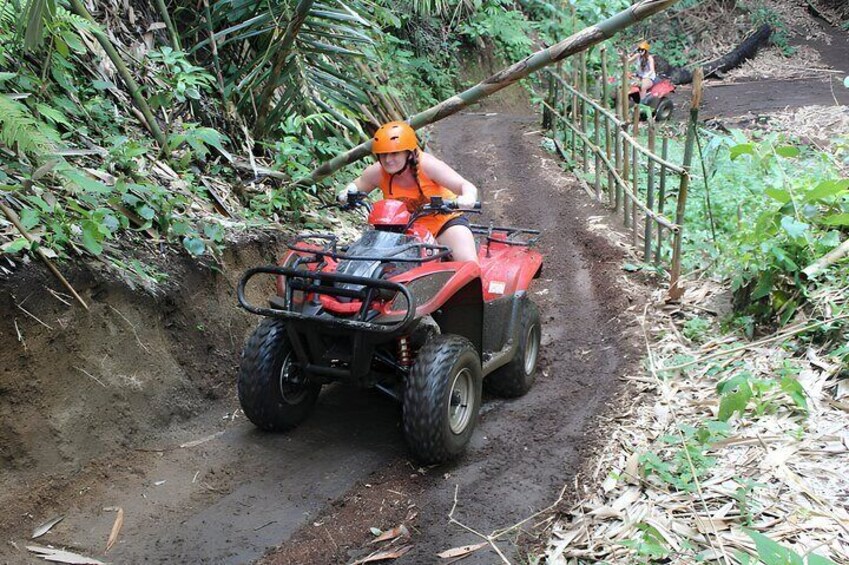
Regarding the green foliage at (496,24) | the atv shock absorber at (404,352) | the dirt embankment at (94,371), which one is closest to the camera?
the dirt embankment at (94,371)

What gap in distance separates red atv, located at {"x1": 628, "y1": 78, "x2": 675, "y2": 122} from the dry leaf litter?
10.8 metres

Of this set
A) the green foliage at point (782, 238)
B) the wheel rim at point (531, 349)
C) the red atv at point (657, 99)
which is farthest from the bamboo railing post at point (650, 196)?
the red atv at point (657, 99)

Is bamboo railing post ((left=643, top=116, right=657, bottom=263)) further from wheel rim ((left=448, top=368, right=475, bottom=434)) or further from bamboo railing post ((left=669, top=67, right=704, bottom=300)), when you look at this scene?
wheel rim ((left=448, top=368, right=475, bottom=434))

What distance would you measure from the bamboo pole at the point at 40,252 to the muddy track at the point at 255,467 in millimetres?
153

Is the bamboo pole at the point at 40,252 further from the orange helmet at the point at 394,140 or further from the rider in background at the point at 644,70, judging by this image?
the rider in background at the point at 644,70

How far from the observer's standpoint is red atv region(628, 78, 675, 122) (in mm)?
14414

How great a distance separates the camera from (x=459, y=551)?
132 inches

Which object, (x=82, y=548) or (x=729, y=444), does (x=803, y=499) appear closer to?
(x=729, y=444)

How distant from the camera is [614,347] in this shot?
5.44 meters

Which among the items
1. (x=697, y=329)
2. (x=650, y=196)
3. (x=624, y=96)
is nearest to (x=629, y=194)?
(x=650, y=196)

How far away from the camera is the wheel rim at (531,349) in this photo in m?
5.03

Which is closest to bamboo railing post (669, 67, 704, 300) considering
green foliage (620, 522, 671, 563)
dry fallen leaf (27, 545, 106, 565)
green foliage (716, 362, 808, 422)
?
green foliage (716, 362, 808, 422)

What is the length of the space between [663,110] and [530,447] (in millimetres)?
12081

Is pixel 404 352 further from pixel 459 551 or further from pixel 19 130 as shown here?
pixel 19 130
